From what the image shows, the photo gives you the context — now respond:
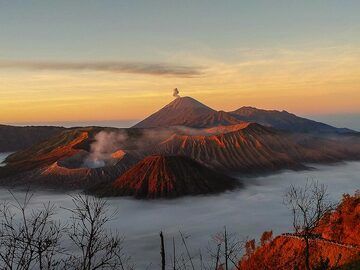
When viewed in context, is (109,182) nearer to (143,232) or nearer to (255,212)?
(143,232)

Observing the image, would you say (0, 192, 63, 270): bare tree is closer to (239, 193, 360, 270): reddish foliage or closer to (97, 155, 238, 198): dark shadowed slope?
(239, 193, 360, 270): reddish foliage

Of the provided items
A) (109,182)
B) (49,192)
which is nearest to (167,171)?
(109,182)

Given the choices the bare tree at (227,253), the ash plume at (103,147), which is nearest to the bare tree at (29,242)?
the bare tree at (227,253)

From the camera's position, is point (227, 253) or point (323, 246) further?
point (323, 246)

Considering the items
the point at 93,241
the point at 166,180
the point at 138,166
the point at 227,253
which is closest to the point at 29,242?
the point at 93,241

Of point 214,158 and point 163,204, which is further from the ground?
point 214,158

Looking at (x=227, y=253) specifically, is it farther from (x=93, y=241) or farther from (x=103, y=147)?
(x=103, y=147)

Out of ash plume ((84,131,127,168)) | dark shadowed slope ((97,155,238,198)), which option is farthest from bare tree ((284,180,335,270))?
ash plume ((84,131,127,168))

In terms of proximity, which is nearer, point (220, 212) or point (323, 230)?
point (323, 230)

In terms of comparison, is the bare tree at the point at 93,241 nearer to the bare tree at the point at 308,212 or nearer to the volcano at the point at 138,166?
the bare tree at the point at 308,212
